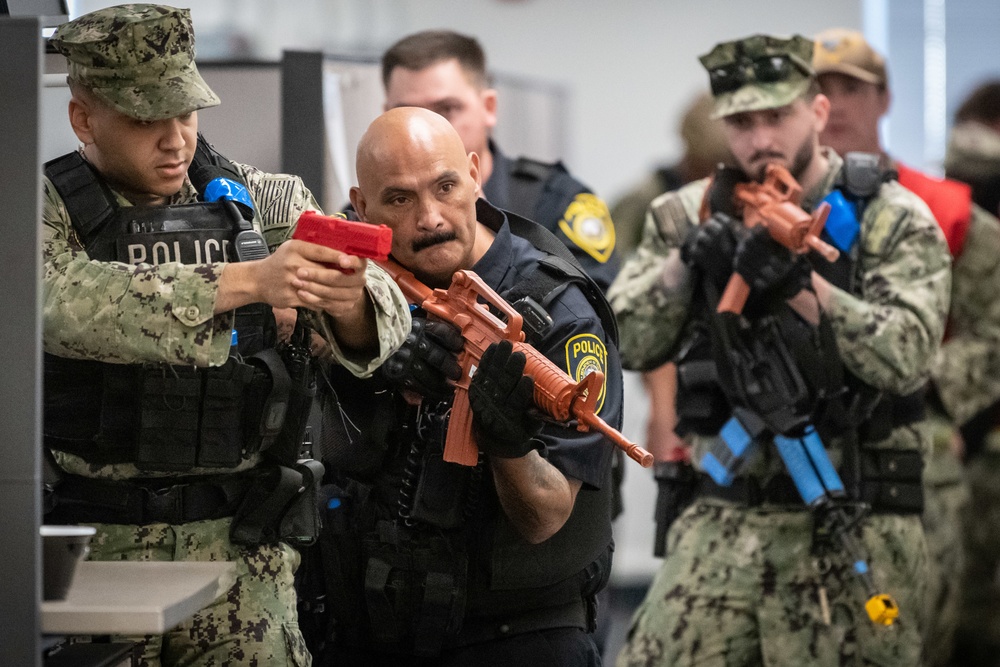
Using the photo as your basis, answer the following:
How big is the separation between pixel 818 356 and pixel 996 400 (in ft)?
5.56

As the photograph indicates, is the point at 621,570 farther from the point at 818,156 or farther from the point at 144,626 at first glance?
the point at 144,626

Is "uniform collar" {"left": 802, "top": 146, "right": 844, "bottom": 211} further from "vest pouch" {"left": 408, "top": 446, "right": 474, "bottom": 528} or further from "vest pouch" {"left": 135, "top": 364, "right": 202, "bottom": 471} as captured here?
"vest pouch" {"left": 135, "top": 364, "right": 202, "bottom": 471}

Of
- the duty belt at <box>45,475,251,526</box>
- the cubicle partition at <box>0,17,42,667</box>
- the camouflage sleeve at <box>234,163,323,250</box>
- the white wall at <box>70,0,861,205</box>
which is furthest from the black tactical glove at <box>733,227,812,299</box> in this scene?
the white wall at <box>70,0,861,205</box>

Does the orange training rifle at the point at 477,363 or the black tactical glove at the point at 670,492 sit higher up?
the orange training rifle at the point at 477,363

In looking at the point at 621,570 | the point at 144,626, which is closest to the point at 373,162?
the point at 144,626

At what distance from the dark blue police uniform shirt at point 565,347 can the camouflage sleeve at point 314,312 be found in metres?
0.37

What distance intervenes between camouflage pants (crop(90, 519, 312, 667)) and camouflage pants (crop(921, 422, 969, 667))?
7.05 feet

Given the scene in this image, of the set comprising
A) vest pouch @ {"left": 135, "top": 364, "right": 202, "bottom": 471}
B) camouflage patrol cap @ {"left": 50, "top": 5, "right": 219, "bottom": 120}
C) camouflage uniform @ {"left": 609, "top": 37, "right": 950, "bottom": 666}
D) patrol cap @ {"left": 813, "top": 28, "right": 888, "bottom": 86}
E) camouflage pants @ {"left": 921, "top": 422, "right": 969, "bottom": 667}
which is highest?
camouflage patrol cap @ {"left": 50, "top": 5, "right": 219, "bottom": 120}

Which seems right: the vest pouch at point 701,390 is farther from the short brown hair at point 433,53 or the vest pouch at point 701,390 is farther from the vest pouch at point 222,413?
the vest pouch at point 222,413

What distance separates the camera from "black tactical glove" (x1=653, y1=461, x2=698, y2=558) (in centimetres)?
353

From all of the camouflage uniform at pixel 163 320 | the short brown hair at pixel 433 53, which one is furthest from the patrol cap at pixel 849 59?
the camouflage uniform at pixel 163 320

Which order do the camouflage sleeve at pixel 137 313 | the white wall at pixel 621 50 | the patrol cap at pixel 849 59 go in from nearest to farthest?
1. the camouflage sleeve at pixel 137 313
2. the patrol cap at pixel 849 59
3. the white wall at pixel 621 50

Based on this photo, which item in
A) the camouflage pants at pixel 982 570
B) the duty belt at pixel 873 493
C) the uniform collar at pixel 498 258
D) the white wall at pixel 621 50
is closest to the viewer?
the uniform collar at pixel 498 258

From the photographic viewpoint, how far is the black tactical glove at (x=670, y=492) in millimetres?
3533
